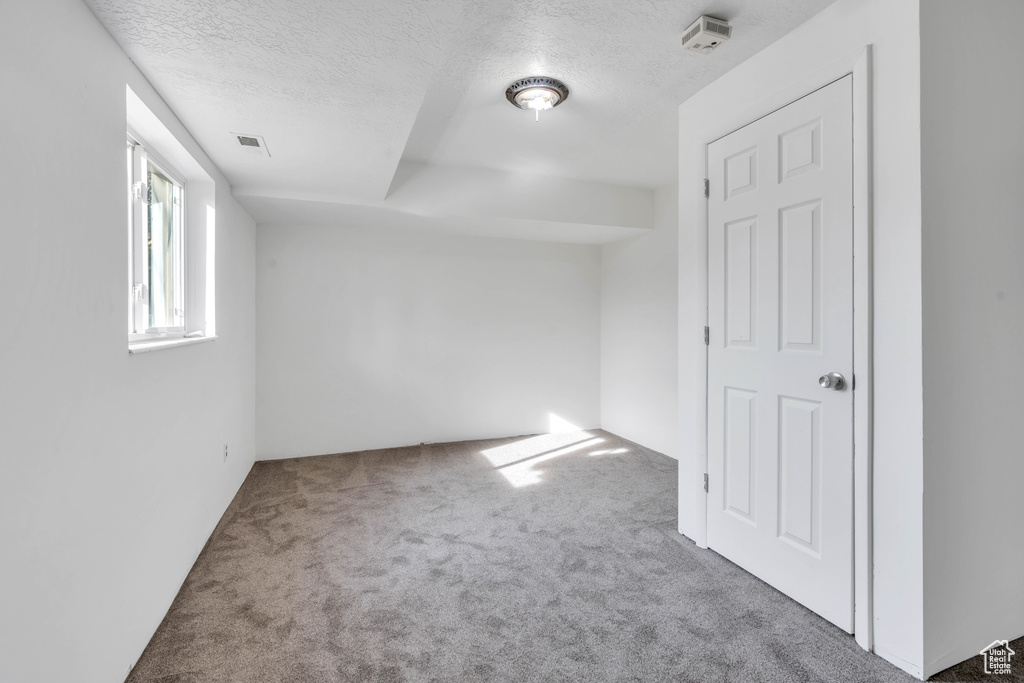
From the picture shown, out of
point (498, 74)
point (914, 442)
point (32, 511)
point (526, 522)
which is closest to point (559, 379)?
point (526, 522)

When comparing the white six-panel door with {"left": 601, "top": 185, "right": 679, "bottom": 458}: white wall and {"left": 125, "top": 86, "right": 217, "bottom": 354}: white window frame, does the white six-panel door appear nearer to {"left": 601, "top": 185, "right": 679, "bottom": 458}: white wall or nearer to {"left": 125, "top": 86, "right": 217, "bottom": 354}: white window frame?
{"left": 601, "top": 185, "right": 679, "bottom": 458}: white wall

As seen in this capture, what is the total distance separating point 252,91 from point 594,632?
2555 millimetres

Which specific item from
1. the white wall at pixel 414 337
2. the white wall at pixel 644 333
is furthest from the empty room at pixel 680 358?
the white wall at pixel 644 333

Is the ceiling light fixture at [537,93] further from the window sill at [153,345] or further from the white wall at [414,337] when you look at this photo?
the white wall at [414,337]

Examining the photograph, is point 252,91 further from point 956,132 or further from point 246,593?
point 956,132

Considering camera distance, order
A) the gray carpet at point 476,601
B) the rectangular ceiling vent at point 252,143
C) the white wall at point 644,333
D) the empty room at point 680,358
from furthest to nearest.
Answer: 1. the white wall at point 644,333
2. the rectangular ceiling vent at point 252,143
3. the gray carpet at point 476,601
4. the empty room at point 680,358

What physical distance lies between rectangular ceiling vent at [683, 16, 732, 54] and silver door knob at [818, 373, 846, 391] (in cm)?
143

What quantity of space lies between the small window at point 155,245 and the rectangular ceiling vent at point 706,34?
2331mm

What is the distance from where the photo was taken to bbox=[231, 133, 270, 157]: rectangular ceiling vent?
2480 mm

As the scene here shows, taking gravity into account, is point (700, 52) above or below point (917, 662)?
above

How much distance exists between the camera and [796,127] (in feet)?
6.74

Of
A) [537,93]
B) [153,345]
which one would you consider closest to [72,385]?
[153,345]

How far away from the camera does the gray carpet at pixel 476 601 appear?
1714 mm

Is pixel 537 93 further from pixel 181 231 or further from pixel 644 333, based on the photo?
pixel 644 333
